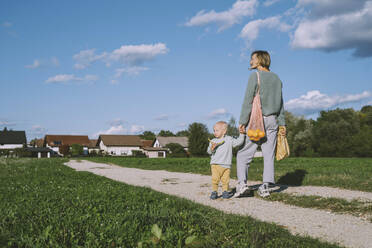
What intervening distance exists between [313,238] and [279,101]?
10.5 feet

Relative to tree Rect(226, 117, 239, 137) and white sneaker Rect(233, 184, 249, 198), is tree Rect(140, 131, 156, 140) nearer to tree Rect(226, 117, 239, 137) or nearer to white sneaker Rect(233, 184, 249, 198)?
tree Rect(226, 117, 239, 137)

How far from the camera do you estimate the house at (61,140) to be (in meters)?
92.2

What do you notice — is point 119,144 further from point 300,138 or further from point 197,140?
point 300,138

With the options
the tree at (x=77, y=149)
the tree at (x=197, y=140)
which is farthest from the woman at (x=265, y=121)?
the tree at (x=77, y=149)

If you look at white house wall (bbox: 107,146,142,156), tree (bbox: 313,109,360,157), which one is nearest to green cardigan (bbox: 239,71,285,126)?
tree (bbox: 313,109,360,157)

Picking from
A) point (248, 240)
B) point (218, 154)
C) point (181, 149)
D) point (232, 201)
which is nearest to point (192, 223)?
point (248, 240)

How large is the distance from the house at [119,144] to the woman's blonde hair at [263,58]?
81.1 m

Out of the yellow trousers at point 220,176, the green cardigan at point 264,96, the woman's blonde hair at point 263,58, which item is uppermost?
the woman's blonde hair at point 263,58

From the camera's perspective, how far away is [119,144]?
87125 millimetres

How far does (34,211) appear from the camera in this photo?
401 centimetres

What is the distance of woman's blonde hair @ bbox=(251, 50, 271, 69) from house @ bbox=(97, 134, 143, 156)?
81.1 m

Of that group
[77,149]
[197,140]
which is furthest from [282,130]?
[77,149]

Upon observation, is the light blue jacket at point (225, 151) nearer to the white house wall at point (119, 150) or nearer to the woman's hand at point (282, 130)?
the woman's hand at point (282, 130)

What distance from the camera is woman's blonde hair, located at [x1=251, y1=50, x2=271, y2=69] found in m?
6.20
